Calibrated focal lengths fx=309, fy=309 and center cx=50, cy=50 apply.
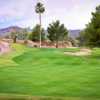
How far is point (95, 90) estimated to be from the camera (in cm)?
1308

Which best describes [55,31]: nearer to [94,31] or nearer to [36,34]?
[36,34]

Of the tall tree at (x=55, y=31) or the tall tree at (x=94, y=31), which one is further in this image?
the tall tree at (x=55, y=31)

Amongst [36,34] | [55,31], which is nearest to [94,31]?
[55,31]

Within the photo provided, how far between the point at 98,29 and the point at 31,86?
20630mm

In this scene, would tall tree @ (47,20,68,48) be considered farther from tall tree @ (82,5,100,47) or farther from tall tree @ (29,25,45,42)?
tall tree @ (82,5,100,47)

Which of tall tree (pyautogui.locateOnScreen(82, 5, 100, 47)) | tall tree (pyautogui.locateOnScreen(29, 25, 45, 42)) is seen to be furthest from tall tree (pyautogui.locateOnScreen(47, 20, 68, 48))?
tall tree (pyautogui.locateOnScreen(82, 5, 100, 47))

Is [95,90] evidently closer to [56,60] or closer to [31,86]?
[31,86]

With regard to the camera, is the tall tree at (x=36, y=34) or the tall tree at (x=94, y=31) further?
the tall tree at (x=36, y=34)

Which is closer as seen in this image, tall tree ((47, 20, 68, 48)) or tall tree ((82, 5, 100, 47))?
tall tree ((82, 5, 100, 47))

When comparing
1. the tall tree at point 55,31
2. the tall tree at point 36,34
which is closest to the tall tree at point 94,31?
the tall tree at point 55,31

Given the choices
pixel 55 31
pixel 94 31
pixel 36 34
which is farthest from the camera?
pixel 36 34

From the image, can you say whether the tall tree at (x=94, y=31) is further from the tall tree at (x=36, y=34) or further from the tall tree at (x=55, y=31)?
the tall tree at (x=36, y=34)

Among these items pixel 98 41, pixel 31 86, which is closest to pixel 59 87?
pixel 31 86

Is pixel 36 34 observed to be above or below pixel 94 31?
below
